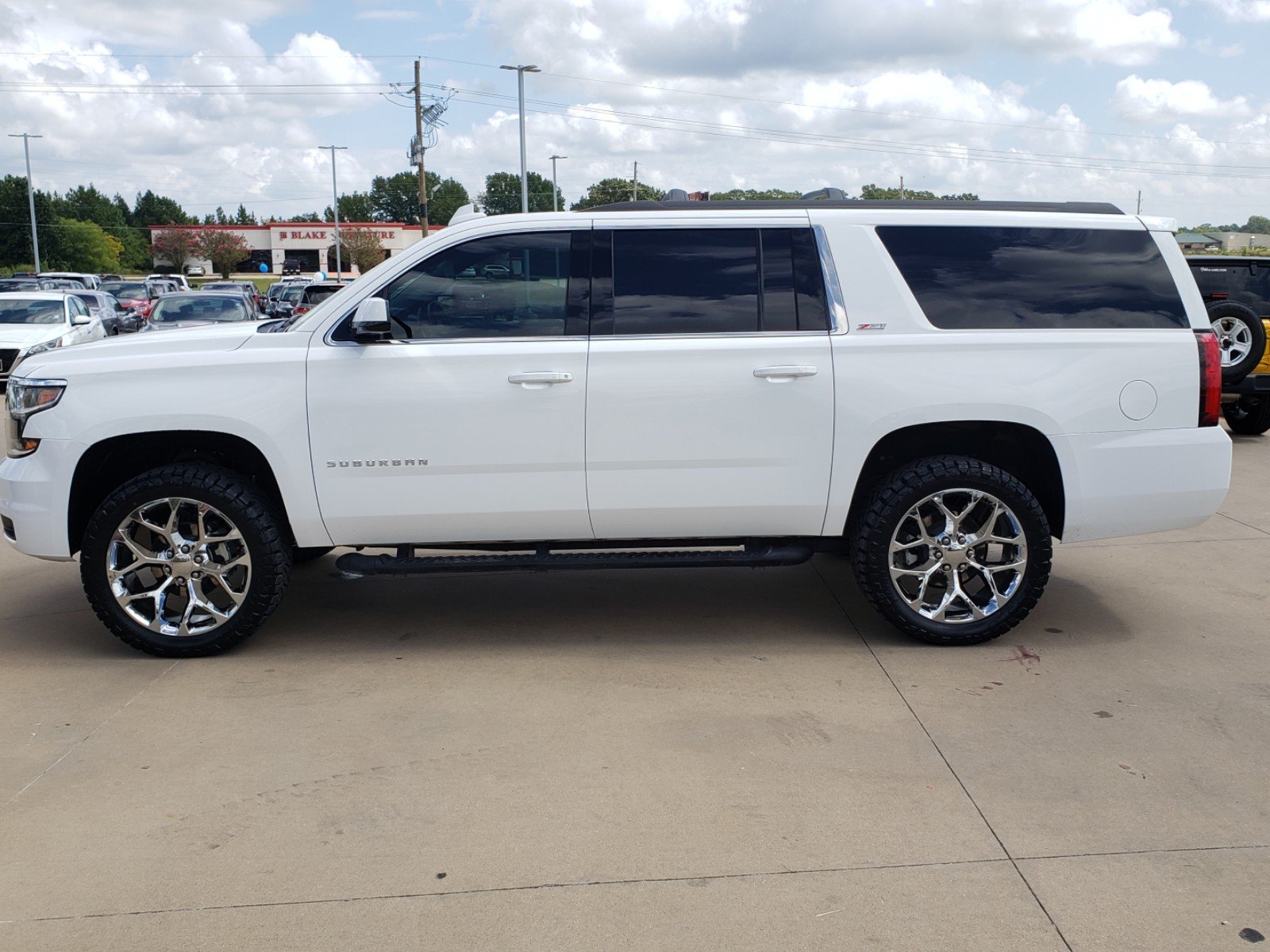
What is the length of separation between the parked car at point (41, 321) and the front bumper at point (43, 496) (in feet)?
46.3

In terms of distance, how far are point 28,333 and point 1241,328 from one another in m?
16.7

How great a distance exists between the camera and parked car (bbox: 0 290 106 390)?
18250 millimetres

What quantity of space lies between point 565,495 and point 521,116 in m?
35.4

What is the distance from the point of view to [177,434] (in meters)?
5.37

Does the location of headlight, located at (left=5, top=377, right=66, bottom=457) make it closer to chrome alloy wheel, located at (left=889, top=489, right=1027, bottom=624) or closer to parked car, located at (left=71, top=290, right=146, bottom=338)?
chrome alloy wheel, located at (left=889, top=489, right=1027, bottom=624)

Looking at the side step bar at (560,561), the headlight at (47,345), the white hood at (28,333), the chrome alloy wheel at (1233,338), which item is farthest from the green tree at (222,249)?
the side step bar at (560,561)

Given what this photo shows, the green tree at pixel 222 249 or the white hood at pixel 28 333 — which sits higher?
the green tree at pixel 222 249

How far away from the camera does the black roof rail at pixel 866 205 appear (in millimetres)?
5508

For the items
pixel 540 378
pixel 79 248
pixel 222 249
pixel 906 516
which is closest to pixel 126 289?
pixel 540 378

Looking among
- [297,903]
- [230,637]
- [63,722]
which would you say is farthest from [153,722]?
[297,903]

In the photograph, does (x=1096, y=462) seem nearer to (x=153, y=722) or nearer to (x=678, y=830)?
(x=678, y=830)

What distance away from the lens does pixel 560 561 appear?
5.47 metres

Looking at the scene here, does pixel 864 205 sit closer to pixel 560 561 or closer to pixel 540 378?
pixel 540 378

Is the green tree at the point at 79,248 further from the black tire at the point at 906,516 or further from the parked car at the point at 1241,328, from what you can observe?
the black tire at the point at 906,516
